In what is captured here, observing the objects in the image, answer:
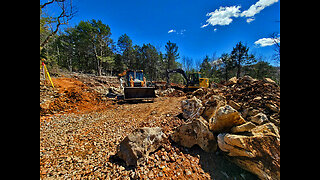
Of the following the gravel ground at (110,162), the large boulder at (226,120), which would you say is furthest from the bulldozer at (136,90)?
the large boulder at (226,120)

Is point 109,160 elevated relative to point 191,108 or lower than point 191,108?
lower

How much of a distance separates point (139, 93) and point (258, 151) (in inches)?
252

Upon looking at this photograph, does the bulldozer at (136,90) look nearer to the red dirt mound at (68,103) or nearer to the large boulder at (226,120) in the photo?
the red dirt mound at (68,103)

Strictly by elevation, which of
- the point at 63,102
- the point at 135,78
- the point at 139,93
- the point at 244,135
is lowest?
the point at 244,135

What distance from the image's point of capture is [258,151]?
1.55m

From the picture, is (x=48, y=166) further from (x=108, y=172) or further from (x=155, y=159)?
(x=155, y=159)

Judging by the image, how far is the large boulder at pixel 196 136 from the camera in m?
2.09

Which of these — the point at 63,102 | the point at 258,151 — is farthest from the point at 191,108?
the point at 63,102

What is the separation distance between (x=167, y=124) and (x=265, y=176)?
2115 millimetres

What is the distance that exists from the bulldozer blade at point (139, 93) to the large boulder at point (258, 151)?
18.0ft

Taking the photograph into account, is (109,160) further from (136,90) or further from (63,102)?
(136,90)

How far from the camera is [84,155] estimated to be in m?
2.07

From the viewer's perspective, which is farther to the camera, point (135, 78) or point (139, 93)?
point (135, 78)
